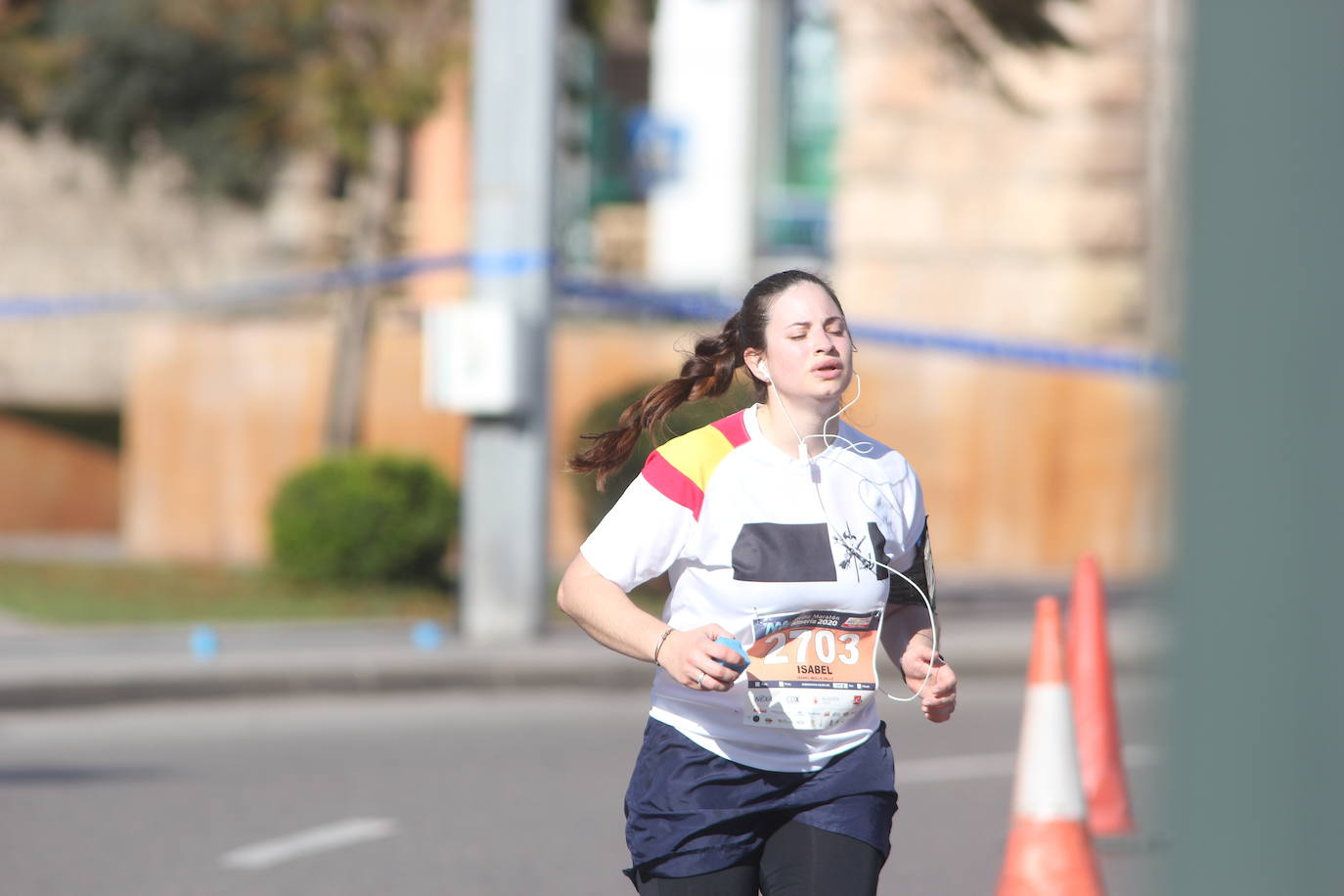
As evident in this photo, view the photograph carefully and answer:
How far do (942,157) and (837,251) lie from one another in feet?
4.46

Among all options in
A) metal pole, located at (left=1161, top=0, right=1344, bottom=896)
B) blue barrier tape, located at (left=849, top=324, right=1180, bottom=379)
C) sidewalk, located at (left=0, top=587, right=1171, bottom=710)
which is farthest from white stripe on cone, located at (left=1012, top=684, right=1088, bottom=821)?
blue barrier tape, located at (left=849, top=324, right=1180, bottom=379)

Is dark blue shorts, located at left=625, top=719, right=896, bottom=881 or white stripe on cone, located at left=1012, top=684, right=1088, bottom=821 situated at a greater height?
dark blue shorts, located at left=625, top=719, right=896, bottom=881

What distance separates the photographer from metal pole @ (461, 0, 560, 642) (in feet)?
38.8

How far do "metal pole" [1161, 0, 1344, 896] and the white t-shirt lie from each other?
2351 millimetres

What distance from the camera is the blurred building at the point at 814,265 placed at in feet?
54.6

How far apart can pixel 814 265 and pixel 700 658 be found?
14.2 m

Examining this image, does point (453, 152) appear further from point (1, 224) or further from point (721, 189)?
point (1, 224)

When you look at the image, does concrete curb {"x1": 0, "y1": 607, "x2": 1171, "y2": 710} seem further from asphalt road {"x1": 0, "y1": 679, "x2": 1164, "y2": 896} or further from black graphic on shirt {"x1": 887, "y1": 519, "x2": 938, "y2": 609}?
black graphic on shirt {"x1": 887, "y1": 519, "x2": 938, "y2": 609}

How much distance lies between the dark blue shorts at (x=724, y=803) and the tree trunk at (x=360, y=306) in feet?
39.5

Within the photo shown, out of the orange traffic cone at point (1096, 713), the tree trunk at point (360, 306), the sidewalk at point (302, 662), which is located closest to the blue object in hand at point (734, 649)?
the orange traffic cone at point (1096, 713)

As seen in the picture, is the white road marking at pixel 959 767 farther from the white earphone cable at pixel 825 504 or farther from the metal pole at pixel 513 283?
the white earphone cable at pixel 825 504

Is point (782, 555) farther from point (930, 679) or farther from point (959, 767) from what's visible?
point (959, 767)

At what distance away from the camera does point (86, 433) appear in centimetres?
2258

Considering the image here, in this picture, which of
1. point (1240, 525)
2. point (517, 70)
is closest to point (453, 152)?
point (517, 70)
